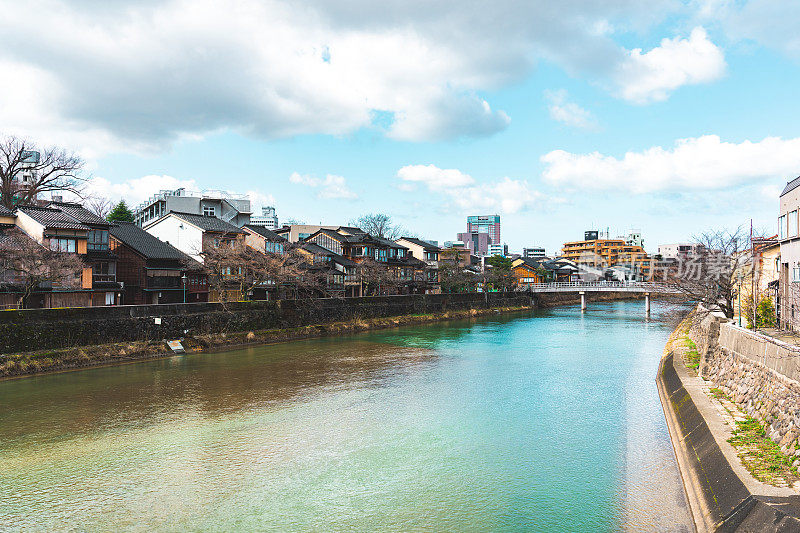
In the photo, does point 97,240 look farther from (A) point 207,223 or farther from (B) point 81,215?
(A) point 207,223

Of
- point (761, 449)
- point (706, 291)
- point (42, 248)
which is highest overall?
point (42, 248)

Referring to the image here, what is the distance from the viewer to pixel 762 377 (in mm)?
11500

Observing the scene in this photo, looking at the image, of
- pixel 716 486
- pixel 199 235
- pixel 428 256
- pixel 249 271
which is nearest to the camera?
pixel 716 486

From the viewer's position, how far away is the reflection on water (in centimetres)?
924

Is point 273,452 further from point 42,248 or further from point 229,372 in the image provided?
point 42,248

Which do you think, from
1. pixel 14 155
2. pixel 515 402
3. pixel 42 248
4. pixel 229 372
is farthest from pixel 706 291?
pixel 14 155

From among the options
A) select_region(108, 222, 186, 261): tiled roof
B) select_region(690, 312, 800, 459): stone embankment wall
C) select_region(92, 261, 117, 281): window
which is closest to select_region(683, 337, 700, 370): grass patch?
select_region(690, 312, 800, 459): stone embankment wall

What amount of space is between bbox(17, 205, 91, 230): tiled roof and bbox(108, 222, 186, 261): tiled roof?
2.72 meters

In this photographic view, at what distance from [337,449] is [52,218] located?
2254 cm

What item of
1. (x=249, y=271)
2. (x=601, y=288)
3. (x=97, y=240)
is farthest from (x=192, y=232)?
(x=601, y=288)

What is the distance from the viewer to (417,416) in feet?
50.0

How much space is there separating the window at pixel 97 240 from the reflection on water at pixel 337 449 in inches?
382

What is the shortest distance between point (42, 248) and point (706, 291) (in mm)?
28547

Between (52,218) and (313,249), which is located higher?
(52,218)
